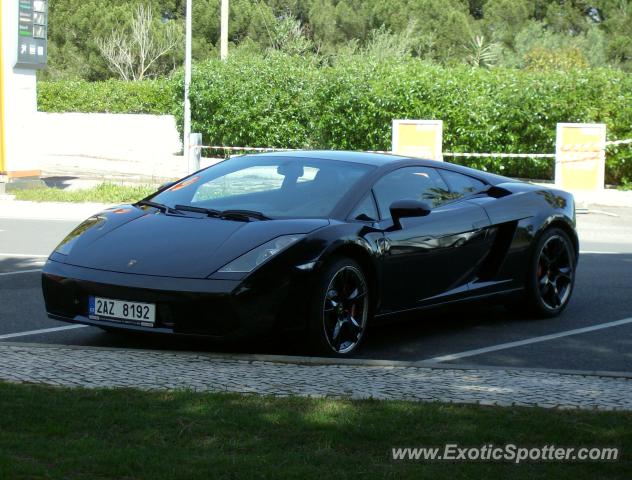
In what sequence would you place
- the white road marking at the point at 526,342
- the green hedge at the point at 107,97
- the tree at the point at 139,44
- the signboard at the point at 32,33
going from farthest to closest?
the tree at the point at 139,44 → the green hedge at the point at 107,97 → the signboard at the point at 32,33 → the white road marking at the point at 526,342

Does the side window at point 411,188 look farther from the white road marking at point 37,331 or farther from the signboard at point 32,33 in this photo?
the signboard at point 32,33

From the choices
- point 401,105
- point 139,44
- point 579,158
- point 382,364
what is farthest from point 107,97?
point 382,364

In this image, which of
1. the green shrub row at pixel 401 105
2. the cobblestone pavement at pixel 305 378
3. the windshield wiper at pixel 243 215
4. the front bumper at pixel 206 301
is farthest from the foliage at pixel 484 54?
the cobblestone pavement at pixel 305 378

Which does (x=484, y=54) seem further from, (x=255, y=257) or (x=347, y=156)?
(x=255, y=257)

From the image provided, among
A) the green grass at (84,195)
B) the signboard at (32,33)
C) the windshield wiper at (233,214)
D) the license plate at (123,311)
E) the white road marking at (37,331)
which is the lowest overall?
the white road marking at (37,331)

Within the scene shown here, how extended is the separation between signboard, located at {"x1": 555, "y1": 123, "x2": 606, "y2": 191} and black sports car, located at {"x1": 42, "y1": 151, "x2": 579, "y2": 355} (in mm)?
13134

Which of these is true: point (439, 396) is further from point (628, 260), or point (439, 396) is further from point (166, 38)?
point (166, 38)

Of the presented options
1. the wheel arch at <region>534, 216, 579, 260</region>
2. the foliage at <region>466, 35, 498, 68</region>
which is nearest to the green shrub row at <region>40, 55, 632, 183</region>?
the wheel arch at <region>534, 216, 579, 260</region>

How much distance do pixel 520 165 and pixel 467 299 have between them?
16.9 meters

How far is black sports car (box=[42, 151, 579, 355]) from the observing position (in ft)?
22.9

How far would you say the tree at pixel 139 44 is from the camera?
2196 inches

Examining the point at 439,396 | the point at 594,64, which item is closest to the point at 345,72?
the point at 439,396

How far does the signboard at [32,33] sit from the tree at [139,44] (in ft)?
113

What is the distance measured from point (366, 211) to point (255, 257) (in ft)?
3.68
